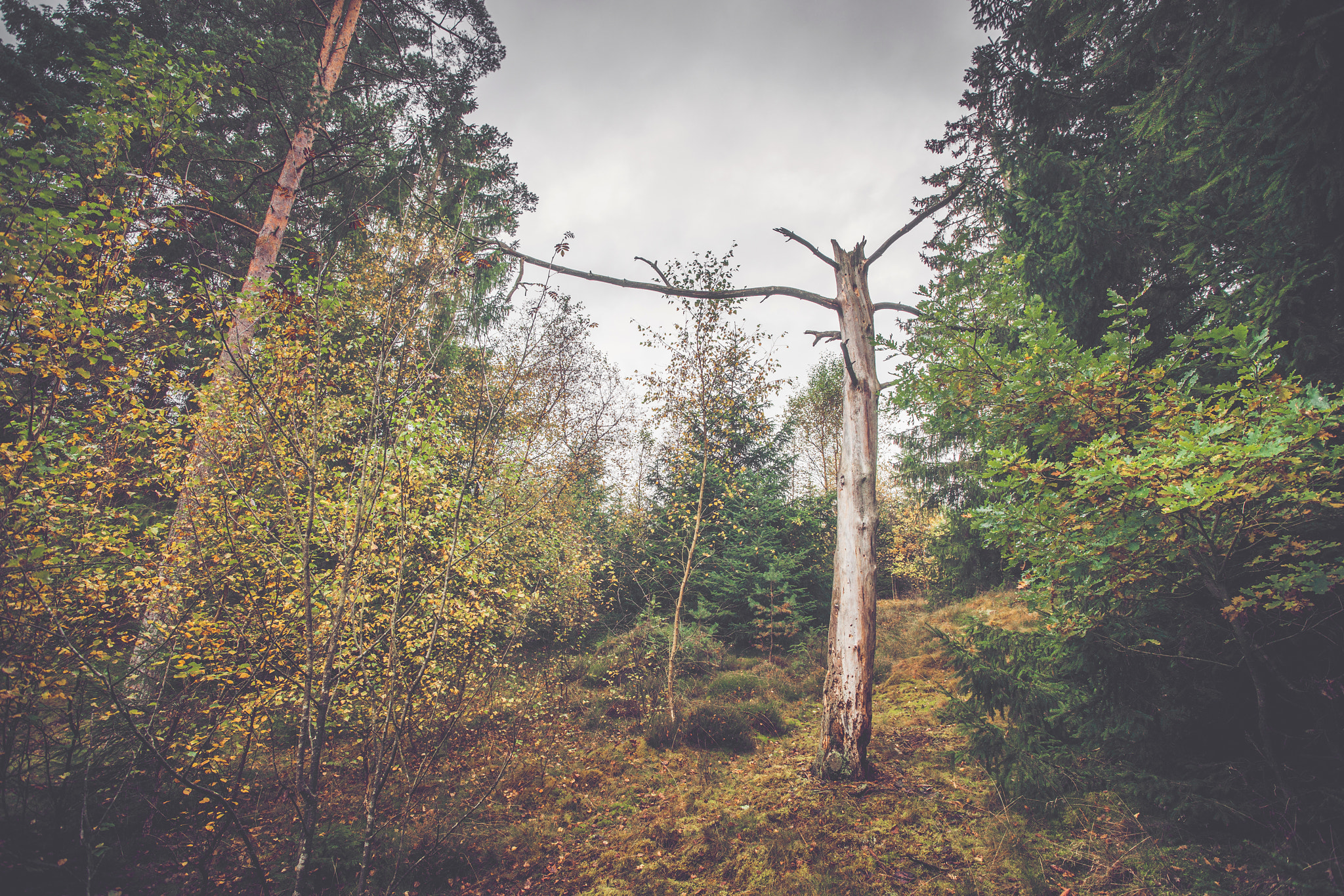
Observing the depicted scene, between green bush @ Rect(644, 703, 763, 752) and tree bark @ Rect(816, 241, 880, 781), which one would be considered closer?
tree bark @ Rect(816, 241, 880, 781)

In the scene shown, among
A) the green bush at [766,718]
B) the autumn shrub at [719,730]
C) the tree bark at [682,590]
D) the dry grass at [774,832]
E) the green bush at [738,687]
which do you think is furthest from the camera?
the green bush at [738,687]

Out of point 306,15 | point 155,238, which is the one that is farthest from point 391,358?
point 306,15

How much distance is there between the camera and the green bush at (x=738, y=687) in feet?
25.8

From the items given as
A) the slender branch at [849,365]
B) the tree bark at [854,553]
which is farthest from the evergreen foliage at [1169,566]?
the slender branch at [849,365]

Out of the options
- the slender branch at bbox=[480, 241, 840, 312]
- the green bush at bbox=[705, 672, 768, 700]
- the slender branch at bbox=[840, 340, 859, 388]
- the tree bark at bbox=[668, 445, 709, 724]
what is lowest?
the green bush at bbox=[705, 672, 768, 700]

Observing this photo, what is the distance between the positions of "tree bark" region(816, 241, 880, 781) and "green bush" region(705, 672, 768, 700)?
11.3 ft

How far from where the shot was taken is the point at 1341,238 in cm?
272

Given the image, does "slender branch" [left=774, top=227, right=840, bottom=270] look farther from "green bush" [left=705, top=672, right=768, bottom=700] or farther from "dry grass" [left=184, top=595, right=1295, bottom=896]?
"green bush" [left=705, top=672, right=768, bottom=700]

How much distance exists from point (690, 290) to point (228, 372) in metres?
4.57

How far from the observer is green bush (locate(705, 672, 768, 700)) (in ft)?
25.8

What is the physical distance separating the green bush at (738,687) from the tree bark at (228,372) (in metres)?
7.11

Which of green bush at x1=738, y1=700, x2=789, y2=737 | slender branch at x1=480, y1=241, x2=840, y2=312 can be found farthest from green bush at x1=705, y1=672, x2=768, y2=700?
slender branch at x1=480, y1=241, x2=840, y2=312

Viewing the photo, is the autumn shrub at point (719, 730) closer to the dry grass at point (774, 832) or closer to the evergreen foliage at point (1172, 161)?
the dry grass at point (774, 832)

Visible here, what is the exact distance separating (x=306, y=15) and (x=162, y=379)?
356 inches
